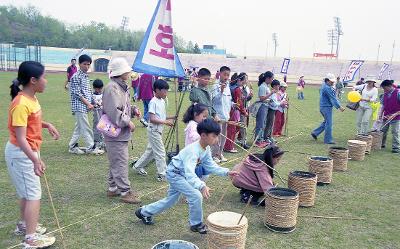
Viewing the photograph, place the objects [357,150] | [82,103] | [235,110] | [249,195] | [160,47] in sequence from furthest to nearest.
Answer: [235,110] → [357,150] → [82,103] → [160,47] → [249,195]

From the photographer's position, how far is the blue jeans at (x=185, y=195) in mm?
4270

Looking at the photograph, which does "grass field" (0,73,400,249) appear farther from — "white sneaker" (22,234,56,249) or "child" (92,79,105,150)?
"child" (92,79,105,150)

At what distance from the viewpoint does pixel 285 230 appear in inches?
181

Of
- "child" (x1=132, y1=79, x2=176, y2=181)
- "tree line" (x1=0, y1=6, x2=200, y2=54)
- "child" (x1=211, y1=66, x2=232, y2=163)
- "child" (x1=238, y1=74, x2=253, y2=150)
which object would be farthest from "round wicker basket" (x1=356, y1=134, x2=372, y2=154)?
"tree line" (x1=0, y1=6, x2=200, y2=54)

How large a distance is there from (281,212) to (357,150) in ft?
15.7

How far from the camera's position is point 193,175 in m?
4.00

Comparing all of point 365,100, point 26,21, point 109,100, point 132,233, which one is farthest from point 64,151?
point 26,21

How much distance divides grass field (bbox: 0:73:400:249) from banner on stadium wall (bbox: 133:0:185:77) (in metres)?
1.96

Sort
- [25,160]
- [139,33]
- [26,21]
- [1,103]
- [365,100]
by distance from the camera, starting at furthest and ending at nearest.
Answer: [139,33]
[26,21]
[1,103]
[365,100]
[25,160]

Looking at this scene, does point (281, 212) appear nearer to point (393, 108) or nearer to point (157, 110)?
point (157, 110)

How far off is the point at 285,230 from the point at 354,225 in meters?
1.07

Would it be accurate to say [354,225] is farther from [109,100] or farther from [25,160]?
[25,160]

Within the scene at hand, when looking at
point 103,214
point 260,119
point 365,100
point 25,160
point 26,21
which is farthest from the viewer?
point 26,21

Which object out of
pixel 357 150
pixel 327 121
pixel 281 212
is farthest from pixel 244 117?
pixel 281 212
